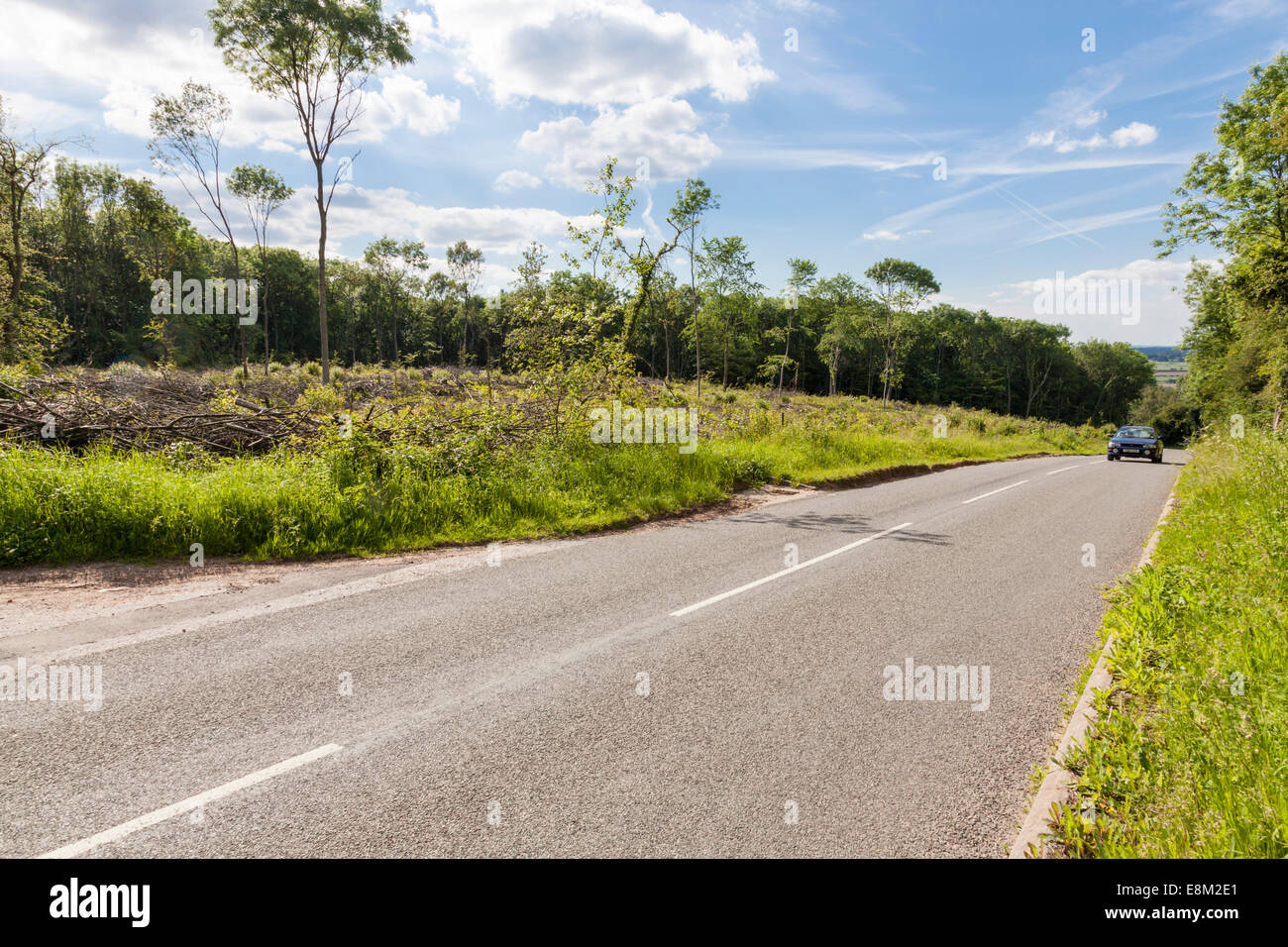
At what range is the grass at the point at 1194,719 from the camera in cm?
286

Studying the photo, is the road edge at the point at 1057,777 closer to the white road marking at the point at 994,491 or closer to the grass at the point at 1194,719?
the grass at the point at 1194,719

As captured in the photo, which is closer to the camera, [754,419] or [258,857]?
[258,857]

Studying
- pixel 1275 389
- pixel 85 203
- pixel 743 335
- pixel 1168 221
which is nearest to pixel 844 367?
pixel 743 335

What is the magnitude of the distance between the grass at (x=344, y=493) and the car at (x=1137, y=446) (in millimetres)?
23401

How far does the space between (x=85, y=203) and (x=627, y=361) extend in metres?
69.1

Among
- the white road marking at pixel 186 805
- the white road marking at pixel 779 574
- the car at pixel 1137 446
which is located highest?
the car at pixel 1137 446

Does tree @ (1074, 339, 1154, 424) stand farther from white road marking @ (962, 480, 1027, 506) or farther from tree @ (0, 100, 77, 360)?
tree @ (0, 100, 77, 360)

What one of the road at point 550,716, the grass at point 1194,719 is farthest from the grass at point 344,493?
the grass at point 1194,719

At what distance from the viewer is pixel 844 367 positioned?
84188 millimetres

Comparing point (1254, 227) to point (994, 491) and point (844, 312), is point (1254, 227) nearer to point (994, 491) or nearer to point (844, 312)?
point (994, 491)

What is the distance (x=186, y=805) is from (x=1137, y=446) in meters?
35.8

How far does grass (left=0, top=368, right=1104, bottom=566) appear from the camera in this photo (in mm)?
7492
